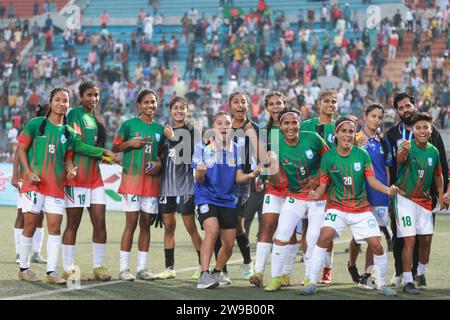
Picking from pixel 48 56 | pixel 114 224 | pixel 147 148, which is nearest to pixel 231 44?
pixel 48 56

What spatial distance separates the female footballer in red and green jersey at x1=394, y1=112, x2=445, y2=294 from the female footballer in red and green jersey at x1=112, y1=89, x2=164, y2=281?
8.88 ft

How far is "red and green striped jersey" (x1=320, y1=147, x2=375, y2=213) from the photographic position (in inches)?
379

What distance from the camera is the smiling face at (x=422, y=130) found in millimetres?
9953

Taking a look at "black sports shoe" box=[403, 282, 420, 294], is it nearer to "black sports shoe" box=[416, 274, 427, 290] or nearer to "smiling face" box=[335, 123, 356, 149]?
"black sports shoe" box=[416, 274, 427, 290]

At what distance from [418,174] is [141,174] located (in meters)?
3.04

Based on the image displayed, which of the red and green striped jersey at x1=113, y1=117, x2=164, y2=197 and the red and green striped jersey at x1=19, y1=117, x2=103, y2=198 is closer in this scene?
the red and green striped jersey at x1=19, y1=117, x2=103, y2=198

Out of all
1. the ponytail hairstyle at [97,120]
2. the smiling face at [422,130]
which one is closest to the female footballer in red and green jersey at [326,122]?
the smiling face at [422,130]

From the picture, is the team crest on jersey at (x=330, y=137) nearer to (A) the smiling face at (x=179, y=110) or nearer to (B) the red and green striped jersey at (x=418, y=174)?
(B) the red and green striped jersey at (x=418, y=174)

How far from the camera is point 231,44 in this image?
118ft

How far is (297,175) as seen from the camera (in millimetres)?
10039

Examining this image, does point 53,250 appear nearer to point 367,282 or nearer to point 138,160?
point 138,160

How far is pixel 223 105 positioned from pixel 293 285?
21762 millimetres

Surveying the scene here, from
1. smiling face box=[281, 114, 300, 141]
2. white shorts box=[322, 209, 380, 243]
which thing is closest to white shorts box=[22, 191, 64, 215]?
smiling face box=[281, 114, 300, 141]

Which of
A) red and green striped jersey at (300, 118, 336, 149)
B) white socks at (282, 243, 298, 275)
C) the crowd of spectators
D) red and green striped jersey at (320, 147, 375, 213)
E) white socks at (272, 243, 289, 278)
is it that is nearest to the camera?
red and green striped jersey at (320, 147, 375, 213)
